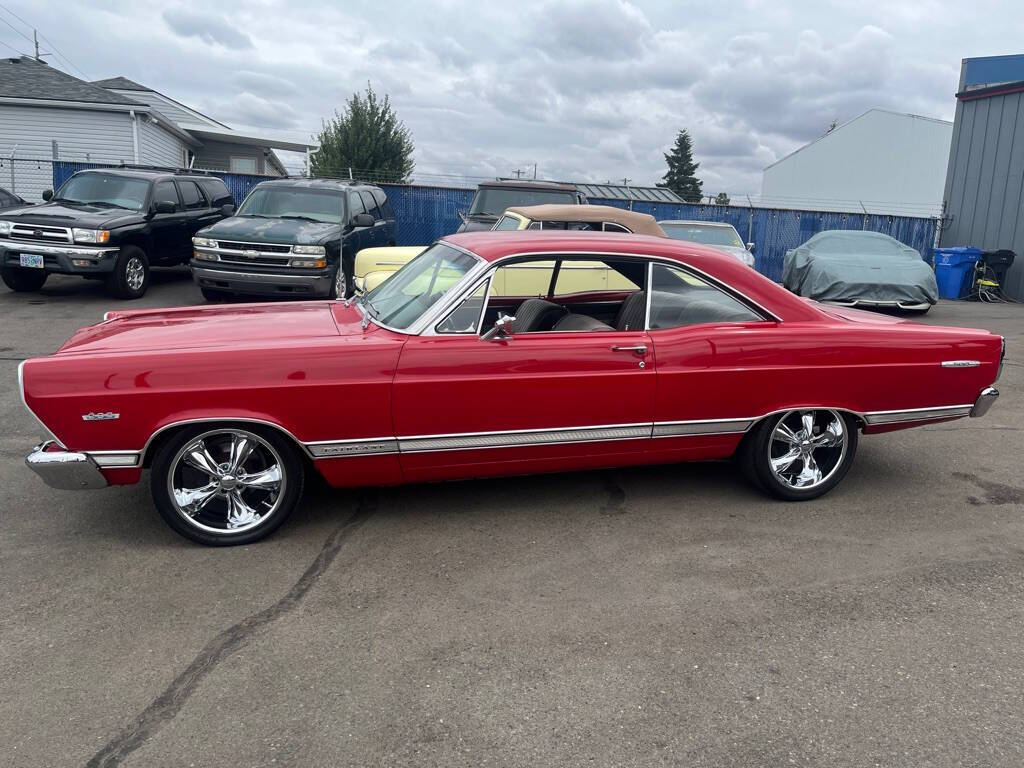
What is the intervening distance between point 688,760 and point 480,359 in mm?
2101

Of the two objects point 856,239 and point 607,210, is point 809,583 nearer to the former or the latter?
point 607,210

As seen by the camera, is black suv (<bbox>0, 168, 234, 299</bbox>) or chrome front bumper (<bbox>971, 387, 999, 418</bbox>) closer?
chrome front bumper (<bbox>971, 387, 999, 418</bbox>)

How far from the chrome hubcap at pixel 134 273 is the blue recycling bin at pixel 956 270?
14719 millimetres

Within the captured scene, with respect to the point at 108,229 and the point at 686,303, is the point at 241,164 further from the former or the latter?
the point at 686,303

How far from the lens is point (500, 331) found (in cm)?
409

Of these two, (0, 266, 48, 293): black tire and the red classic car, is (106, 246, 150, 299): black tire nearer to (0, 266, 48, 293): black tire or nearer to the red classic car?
(0, 266, 48, 293): black tire

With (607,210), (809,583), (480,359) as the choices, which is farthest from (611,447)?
(607,210)

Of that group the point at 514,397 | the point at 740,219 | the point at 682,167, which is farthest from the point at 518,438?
the point at 682,167

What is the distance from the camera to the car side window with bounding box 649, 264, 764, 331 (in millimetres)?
4406

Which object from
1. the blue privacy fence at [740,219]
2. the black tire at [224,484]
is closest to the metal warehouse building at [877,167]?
the blue privacy fence at [740,219]

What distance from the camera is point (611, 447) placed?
434 cm

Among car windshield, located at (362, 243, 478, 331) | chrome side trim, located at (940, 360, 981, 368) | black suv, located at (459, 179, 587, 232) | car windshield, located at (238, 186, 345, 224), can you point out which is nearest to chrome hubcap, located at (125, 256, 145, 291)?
car windshield, located at (238, 186, 345, 224)

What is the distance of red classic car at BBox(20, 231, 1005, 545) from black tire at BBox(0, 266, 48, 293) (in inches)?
330

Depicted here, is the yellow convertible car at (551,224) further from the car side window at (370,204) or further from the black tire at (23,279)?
the black tire at (23,279)
